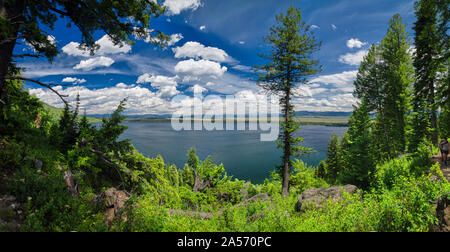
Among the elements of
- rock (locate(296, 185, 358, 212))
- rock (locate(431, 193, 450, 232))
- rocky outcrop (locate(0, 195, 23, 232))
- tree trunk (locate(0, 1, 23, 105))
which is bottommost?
rock (locate(296, 185, 358, 212))

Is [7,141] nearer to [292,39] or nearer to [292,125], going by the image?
[292,125]

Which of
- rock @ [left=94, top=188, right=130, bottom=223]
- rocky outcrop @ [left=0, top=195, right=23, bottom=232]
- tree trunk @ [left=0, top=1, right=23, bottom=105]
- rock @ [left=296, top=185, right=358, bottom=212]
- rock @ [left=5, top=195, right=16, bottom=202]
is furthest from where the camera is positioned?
rock @ [left=296, top=185, right=358, bottom=212]

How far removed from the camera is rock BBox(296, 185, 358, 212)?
7671mm

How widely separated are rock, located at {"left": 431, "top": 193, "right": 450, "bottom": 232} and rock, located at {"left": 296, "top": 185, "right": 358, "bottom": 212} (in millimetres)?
3441

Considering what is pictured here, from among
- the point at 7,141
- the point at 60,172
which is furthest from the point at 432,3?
the point at 7,141

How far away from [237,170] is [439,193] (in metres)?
49.8

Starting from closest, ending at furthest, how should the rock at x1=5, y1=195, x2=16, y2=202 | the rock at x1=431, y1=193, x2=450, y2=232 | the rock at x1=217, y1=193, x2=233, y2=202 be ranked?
the rock at x1=5, y1=195, x2=16, y2=202 < the rock at x1=431, y1=193, x2=450, y2=232 < the rock at x1=217, y1=193, x2=233, y2=202

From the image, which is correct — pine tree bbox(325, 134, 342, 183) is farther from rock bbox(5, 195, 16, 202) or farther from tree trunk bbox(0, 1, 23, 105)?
tree trunk bbox(0, 1, 23, 105)

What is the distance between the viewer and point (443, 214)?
3998 millimetres

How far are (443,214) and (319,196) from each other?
191 inches

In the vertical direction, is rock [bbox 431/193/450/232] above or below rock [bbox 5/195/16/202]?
below

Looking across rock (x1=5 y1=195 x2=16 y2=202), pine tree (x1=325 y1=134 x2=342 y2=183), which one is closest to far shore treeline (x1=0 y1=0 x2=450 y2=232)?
rock (x1=5 y1=195 x2=16 y2=202)
